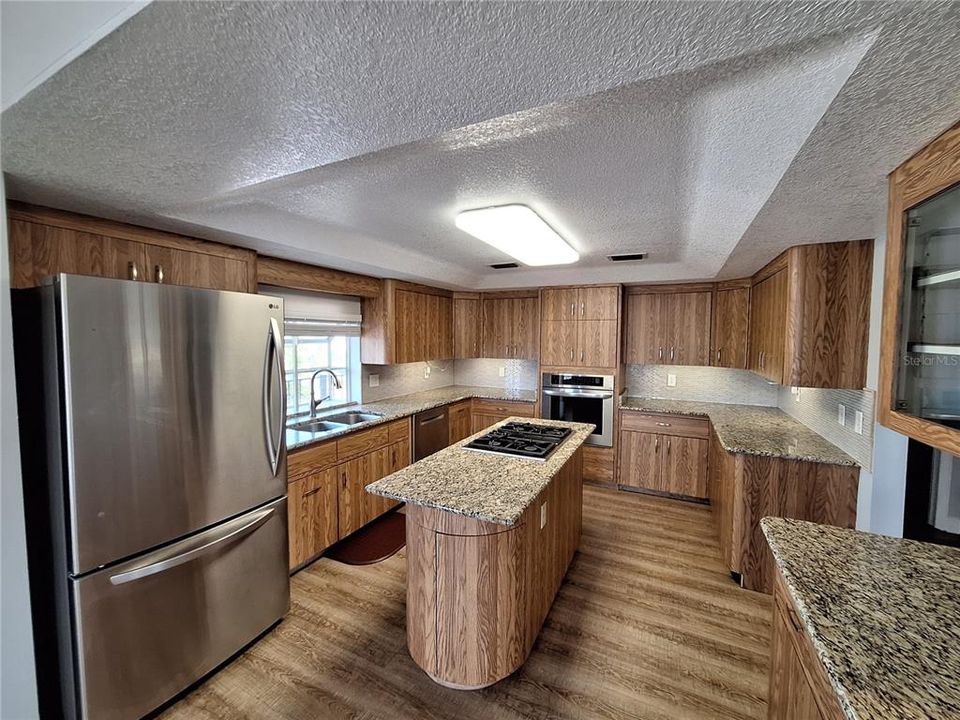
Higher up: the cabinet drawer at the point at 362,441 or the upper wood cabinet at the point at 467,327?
the upper wood cabinet at the point at 467,327

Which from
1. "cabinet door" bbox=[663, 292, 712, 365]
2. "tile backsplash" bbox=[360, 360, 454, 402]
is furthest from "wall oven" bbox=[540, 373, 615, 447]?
"tile backsplash" bbox=[360, 360, 454, 402]

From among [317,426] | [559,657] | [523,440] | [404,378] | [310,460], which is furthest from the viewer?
[404,378]

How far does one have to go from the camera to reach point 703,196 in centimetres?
185

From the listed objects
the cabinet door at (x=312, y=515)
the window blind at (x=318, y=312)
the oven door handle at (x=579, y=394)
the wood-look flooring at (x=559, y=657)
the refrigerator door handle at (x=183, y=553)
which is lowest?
the wood-look flooring at (x=559, y=657)

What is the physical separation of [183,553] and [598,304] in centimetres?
382

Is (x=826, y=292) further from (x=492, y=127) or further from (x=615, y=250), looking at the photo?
(x=492, y=127)

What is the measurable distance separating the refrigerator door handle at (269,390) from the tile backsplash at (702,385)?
375cm

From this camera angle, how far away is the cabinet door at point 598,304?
4.11 metres

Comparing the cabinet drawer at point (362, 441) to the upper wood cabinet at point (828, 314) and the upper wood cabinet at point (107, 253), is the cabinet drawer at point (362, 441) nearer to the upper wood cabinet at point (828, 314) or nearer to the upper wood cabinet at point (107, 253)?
the upper wood cabinet at point (107, 253)

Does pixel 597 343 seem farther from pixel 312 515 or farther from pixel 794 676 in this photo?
pixel 794 676

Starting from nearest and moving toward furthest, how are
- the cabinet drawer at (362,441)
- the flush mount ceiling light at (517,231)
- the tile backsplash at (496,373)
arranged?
the flush mount ceiling light at (517,231) < the cabinet drawer at (362,441) < the tile backsplash at (496,373)

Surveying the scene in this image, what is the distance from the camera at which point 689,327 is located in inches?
A: 159

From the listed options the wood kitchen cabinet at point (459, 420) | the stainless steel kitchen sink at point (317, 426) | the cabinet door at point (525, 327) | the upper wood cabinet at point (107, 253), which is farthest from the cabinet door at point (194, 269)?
the cabinet door at point (525, 327)

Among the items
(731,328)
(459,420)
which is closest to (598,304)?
(731,328)
